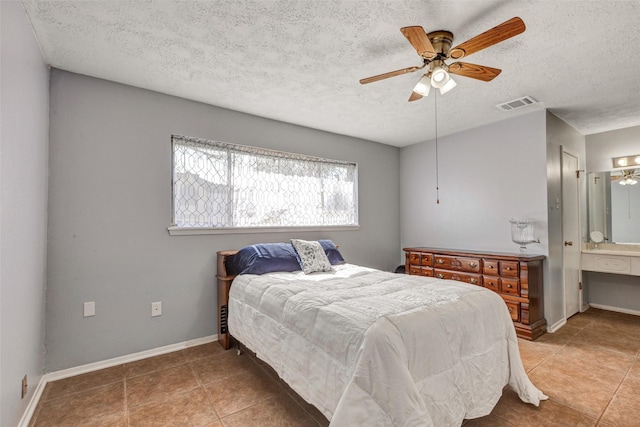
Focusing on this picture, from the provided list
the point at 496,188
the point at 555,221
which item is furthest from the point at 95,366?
the point at 555,221

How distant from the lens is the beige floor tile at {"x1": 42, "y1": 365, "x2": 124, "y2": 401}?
6.97 feet

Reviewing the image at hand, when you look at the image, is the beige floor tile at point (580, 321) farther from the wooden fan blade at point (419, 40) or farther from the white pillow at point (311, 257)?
the wooden fan blade at point (419, 40)

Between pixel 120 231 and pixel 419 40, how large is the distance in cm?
273

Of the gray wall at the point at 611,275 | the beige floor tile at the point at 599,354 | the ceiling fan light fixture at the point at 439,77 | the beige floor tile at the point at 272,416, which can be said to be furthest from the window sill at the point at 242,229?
the gray wall at the point at 611,275

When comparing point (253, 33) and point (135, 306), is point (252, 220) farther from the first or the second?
point (253, 33)

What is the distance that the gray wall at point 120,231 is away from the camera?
2365mm

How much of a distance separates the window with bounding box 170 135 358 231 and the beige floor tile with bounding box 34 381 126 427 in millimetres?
1392

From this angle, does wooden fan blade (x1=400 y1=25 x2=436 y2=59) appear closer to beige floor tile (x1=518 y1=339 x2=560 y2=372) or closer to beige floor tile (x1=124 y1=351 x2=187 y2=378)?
beige floor tile (x1=518 y1=339 x2=560 y2=372)

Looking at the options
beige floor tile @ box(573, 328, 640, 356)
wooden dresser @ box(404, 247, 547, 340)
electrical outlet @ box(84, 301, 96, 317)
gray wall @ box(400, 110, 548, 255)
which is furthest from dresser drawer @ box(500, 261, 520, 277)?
electrical outlet @ box(84, 301, 96, 317)

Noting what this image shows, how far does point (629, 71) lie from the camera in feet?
8.02

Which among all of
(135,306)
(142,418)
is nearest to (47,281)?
(135,306)

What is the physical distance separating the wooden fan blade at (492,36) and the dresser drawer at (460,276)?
8.39ft

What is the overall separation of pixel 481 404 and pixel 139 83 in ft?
11.5

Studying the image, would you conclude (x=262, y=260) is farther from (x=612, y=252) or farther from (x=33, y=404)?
(x=612, y=252)
